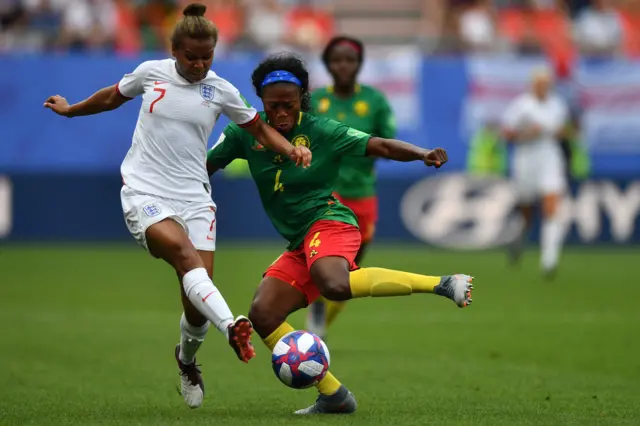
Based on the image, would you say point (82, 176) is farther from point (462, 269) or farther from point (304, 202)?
point (304, 202)

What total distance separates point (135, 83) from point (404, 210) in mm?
14354

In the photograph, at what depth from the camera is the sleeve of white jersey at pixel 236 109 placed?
771 centimetres

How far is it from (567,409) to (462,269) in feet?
33.9

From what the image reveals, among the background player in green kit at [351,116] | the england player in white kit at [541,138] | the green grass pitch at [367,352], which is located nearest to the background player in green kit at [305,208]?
the green grass pitch at [367,352]

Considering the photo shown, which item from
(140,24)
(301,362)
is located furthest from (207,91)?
(140,24)

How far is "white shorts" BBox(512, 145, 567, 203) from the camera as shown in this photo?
59.8ft

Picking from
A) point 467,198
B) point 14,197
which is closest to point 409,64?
point 467,198

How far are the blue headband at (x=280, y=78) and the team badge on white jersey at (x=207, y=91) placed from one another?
1.06 feet

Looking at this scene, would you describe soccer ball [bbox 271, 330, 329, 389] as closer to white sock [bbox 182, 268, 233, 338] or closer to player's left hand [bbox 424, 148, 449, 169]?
white sock [bbox 182, 268, 233, 338]

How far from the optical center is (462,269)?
17.9 metres

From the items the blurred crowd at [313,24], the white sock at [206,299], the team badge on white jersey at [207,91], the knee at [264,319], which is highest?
the blurred crowd at [313,24]

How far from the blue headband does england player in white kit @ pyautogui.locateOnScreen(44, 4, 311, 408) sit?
21cm

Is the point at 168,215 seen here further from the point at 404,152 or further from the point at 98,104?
the point at 404,152

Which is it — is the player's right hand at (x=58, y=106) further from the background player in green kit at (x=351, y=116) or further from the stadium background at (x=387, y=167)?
the stadium background at (x=387, y=167)
